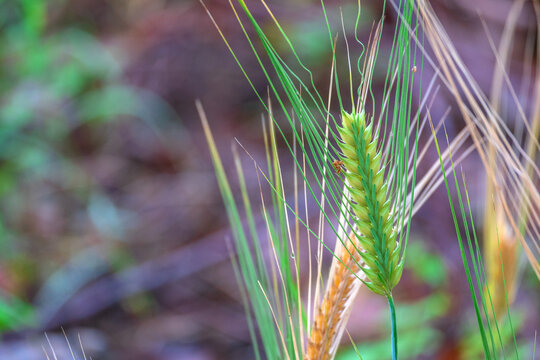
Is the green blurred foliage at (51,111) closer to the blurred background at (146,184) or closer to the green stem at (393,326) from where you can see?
the blurred background at (146,184)

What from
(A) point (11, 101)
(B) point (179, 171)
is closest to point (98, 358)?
(B) point (179, 171)

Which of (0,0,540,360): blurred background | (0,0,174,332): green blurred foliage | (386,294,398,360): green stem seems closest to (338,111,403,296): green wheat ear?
(386,294,398,360): green stem

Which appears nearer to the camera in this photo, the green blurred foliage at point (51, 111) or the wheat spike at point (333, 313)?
the wheat spike at point (333, 313)

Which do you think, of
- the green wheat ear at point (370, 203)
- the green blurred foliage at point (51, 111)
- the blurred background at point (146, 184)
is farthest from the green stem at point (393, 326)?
the green blurred foliage at point (51, 111)

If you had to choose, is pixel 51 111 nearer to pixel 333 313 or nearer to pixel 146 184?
pixel 146 184

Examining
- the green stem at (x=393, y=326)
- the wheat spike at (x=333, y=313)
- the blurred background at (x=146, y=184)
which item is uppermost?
the blurred background at (x=146, y=184)

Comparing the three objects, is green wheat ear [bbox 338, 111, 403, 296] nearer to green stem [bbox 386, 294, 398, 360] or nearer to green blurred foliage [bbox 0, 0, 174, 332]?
green stem [bbox 386, 294, 398, 360]

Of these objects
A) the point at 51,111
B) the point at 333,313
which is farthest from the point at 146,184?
the point at 333,313

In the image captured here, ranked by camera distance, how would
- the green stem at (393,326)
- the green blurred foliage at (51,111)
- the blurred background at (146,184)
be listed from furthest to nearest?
the green blurred foliage at (51,111) → the blurred background at (146,184) → the green stem at (393,326)
